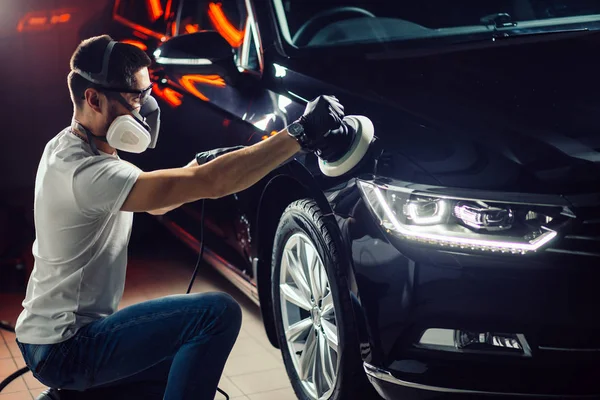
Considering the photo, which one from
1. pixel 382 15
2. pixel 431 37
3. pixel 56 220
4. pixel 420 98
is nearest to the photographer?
pixel 56 220

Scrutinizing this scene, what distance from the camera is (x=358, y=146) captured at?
2.32m

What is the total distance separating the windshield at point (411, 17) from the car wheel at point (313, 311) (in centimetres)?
76

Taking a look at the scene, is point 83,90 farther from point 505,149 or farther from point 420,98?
point 505,149

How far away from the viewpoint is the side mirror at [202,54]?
3.11m

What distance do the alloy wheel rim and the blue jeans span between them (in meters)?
0.33

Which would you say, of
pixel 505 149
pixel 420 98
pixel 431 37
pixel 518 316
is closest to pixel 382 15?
pixel 431 37

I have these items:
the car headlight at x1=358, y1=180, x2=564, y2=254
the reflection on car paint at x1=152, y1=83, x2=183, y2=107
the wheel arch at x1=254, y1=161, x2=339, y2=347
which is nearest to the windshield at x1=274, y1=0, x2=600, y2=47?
the wheel arch at x1=254, y1=161, x2=339, y2=347

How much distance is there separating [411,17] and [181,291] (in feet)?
6.15

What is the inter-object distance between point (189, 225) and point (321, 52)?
1381 millimetres

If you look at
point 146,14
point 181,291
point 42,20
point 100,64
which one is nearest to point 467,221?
point 100,64

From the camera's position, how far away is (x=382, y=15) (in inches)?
131

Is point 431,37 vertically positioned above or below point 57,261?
above

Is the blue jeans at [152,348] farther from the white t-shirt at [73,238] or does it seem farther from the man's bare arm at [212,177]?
the man's bare arm at [212,177]

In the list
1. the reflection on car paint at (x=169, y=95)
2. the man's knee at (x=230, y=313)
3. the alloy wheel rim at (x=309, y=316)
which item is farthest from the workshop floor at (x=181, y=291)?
the reflection on car paint at (x=169, y=95)
